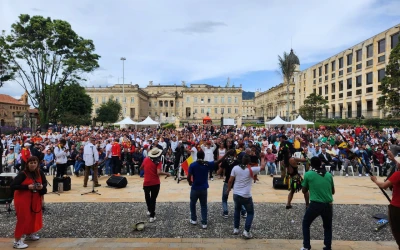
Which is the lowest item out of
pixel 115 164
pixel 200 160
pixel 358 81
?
pixel 115 164

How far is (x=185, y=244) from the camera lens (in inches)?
202

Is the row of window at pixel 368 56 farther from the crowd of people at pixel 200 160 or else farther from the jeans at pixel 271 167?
the jeans at pixel 271 167

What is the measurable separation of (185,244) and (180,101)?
299ft

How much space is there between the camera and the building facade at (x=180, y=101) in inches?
3440

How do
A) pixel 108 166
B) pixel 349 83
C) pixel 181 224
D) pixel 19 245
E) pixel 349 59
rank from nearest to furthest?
pixel 19 245 → pixel 181 224 → pixel 108 166 → pixel 349 83 → pixel 349 59

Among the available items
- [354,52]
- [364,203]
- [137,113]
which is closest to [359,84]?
[354,52]

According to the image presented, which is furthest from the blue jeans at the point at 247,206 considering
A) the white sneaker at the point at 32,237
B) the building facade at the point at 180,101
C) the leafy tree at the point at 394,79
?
the building facade at the point at 180,101

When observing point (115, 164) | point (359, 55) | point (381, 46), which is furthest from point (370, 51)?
point (115, 164)

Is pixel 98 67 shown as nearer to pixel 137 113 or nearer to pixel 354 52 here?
pixel 354 52

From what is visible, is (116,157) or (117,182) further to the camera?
(116,157)

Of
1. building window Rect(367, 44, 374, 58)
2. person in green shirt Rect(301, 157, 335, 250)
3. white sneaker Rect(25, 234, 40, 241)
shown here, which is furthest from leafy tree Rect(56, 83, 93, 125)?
building window Rect(367, 44, 374, 58)

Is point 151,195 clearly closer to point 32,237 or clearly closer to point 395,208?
point 32,237

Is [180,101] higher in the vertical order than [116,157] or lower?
higher

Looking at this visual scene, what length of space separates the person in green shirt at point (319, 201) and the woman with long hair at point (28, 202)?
15.9ft
